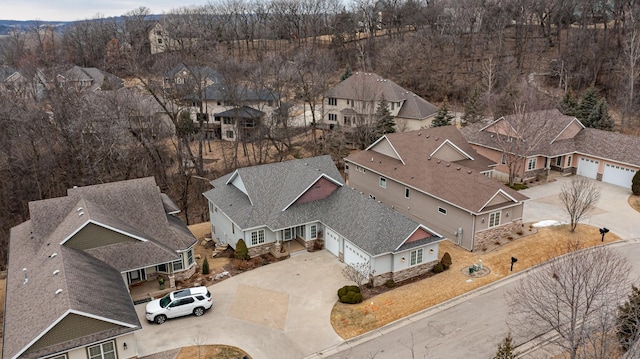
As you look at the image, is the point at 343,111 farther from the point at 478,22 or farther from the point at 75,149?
the point at 478,22

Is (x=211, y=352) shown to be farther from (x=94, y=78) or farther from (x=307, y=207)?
(x=94, y=78)

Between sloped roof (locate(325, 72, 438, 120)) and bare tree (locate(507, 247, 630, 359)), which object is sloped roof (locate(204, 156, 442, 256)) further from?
sloped roof (locate(325, 72, 438, 120))

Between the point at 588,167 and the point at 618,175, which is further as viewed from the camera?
the point at 588,167

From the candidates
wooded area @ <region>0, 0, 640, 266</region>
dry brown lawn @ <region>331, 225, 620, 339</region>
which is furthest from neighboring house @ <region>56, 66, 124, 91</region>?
dry brown lawn @ <region>331, 225, 620, 339</region>

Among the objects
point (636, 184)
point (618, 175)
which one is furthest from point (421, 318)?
point (618, 175)

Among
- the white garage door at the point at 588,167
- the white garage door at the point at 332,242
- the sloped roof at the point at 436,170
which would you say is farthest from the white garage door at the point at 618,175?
the white garage door at the point at 332,242
